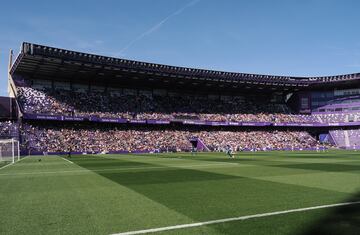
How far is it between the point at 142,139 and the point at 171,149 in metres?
6.88

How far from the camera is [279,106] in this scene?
101 m

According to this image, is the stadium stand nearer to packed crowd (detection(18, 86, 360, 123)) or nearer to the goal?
packed crowd (detection(18, 86, 360, 123))

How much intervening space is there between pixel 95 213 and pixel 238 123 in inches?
3071

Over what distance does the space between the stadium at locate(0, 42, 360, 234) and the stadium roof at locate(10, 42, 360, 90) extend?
26cm

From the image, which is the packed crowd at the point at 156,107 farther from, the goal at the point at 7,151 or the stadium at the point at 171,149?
the goal at the point at 7,151

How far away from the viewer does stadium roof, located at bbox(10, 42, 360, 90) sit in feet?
213

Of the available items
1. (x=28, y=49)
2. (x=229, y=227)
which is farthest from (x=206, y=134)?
(x=229, y=227)

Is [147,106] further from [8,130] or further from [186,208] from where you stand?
[186,208]

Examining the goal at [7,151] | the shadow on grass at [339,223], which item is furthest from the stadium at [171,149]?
the goal at [7,151]

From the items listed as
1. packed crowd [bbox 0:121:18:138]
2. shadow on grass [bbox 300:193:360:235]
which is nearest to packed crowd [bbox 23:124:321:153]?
packed crowd [bbox 0:121:18:138]

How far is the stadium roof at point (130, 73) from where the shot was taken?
64812mm

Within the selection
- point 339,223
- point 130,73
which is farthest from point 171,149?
point 339,223

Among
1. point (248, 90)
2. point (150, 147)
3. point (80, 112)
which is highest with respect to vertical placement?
point (248, 90)

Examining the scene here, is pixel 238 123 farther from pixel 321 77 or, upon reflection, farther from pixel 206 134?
pixel 321 77
